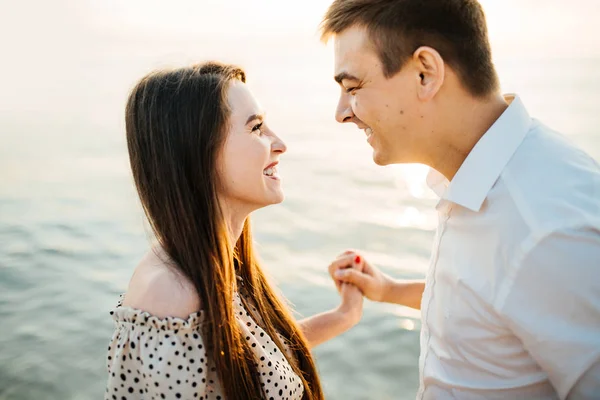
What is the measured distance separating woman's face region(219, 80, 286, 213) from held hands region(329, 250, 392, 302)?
0.51 meters

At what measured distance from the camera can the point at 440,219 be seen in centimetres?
237

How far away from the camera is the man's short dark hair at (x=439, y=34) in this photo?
2207 mm

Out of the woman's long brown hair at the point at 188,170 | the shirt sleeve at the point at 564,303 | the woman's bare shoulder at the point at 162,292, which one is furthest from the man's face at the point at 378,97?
the woman's bare shoulder at the point at 162,292

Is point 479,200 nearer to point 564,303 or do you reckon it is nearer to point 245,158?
point 564,303

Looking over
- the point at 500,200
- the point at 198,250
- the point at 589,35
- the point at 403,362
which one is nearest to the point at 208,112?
the point at 198,250

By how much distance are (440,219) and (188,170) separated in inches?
38.1

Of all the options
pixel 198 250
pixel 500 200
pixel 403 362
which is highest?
pixel 500 200

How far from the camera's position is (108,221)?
607 centimetres

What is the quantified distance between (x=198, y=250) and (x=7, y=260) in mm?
3650

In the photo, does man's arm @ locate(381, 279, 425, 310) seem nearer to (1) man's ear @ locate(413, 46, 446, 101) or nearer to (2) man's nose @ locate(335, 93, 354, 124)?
(2) man's nose @ locate(335, 93, 354, 124)

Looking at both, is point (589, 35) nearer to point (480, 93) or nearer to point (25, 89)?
point (25, 89)

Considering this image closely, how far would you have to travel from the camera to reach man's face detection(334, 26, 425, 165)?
2.29 metres

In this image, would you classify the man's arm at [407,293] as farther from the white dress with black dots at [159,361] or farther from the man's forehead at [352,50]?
the man's forehead at [352,50]

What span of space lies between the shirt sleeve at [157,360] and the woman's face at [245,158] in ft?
1.88
